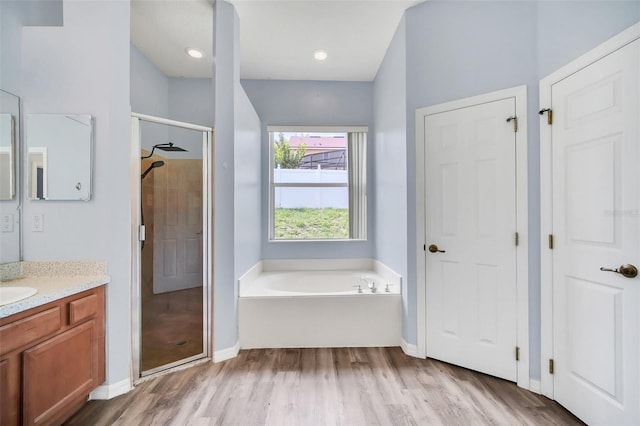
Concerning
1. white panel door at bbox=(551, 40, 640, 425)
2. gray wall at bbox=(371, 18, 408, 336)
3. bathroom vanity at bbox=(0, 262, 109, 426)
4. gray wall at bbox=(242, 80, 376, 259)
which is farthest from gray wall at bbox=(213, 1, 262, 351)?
white panel door at bbox=(551, 40, 640, 425)

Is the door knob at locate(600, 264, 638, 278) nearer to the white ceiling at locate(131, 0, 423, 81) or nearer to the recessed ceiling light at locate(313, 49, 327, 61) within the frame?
the white ceiling at locate(131, 0, 423, 81)

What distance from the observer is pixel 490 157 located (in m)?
2.17

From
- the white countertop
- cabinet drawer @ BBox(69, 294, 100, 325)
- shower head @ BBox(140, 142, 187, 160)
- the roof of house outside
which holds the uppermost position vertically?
the roof of house outside

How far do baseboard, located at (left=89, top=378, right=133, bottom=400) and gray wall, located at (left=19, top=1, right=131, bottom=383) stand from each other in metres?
0.05

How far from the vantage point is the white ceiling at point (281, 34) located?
98.8 inches

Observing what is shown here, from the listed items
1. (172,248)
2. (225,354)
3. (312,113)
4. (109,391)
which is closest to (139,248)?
(172,248)

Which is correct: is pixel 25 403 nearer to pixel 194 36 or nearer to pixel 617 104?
pixel 194 36

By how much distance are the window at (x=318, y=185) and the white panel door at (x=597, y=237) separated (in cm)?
224

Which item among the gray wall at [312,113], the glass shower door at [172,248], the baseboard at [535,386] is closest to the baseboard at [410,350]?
the baseboard at [535,386]

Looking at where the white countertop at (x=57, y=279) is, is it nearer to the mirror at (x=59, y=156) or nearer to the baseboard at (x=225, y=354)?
the mirror at (x=59, y=156)

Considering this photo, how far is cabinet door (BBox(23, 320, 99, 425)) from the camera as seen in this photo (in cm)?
143

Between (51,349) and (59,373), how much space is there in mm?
160

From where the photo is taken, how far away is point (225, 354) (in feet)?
8.00

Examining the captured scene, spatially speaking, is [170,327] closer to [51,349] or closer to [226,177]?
[51,349]
